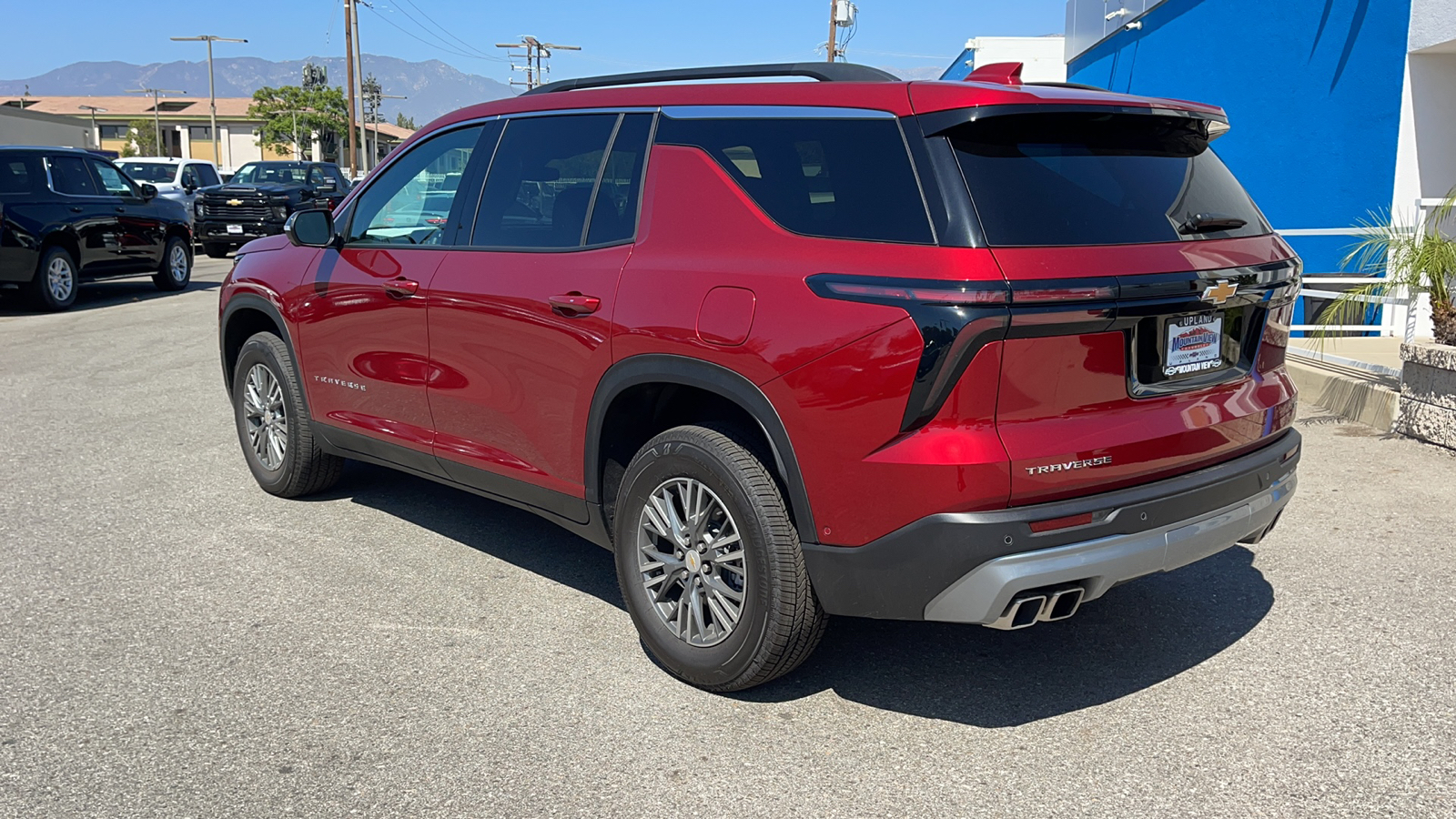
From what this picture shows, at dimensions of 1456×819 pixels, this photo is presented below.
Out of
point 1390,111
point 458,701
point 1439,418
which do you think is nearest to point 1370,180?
point 1390,111

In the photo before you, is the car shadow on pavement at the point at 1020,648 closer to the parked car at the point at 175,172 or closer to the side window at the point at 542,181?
the side window at the point at 542,181

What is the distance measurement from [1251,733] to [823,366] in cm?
169

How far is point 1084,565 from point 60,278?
14.8 metres

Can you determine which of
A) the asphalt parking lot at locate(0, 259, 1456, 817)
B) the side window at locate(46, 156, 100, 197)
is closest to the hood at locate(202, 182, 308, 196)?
the side window at locate(46, 156, 100, 197)

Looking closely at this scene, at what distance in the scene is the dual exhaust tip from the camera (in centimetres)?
320

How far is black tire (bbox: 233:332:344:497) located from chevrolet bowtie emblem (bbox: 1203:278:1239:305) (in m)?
4.14

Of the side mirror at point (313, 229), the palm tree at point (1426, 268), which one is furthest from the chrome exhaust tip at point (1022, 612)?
the palm tree at point (1426, 268)

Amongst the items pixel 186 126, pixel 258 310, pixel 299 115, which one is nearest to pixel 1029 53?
pixel 258 310

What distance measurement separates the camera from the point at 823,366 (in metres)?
3.27

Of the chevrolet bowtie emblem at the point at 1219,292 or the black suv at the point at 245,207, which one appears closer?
the chevrolet bowtie emblem at the point at 1219,292

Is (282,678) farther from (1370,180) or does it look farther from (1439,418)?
(1370,180)

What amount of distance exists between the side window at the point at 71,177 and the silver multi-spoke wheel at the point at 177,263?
72.3 inches

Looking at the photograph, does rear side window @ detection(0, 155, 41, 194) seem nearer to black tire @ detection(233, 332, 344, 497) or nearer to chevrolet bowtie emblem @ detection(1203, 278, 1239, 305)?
black tire @ detection(233, 332, 344, 497)

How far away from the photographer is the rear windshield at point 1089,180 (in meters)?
3.21
